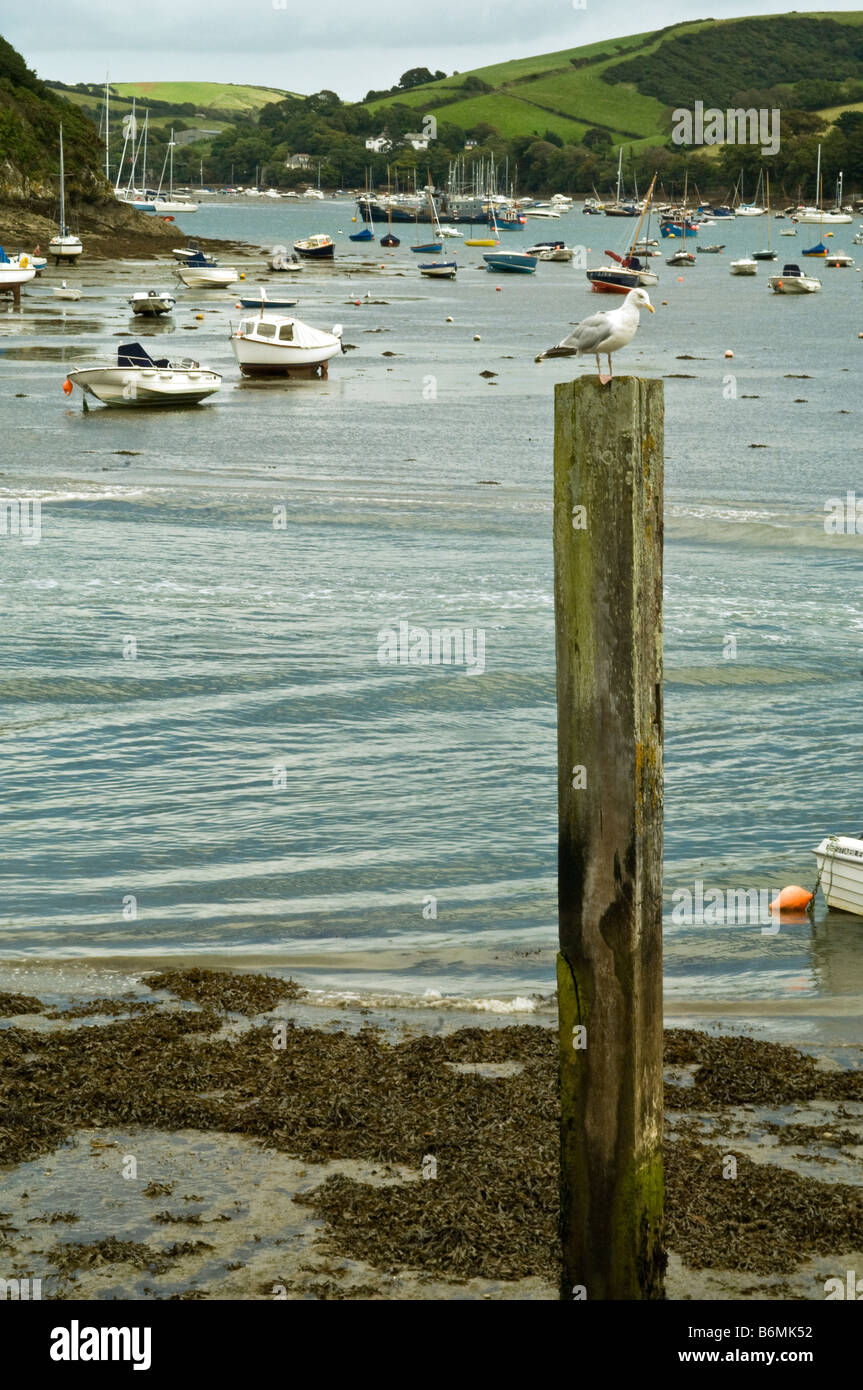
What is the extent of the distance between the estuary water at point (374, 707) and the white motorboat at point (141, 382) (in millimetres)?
778

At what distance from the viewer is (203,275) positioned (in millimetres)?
97500

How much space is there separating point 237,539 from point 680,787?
46.4 feet

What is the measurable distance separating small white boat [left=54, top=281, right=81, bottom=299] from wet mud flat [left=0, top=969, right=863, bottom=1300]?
261 ft

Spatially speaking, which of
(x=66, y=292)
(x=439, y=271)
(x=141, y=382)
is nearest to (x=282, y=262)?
(x=439, y=271)

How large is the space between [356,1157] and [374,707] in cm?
1059

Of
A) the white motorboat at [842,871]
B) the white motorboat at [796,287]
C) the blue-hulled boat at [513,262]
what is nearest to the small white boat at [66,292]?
the blue-hulled boat at [513,262]

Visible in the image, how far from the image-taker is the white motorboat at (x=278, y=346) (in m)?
53.9

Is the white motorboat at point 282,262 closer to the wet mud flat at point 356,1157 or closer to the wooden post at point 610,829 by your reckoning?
the wet mud flat at point 356,1157

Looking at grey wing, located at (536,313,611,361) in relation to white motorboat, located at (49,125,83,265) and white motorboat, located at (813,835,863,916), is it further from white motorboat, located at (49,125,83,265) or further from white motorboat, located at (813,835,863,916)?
white motorboat, located at (49,125,83,265)

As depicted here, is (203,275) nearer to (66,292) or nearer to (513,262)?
(66,292)

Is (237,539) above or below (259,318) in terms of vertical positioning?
below

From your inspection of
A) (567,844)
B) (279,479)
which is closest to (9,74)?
(279,479)
